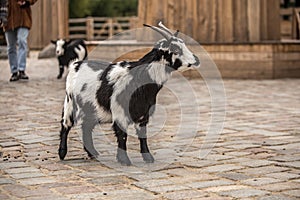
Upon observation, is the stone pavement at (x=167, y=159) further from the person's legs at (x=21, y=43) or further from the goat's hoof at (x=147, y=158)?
the person's legs at (x=21, y=43)

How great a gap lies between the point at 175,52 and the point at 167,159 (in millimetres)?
853

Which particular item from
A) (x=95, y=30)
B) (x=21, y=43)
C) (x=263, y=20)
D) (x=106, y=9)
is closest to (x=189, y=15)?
(x=263, y=20)

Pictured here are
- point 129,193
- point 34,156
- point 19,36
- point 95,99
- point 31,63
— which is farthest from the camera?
point 31,63

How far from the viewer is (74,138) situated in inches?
251

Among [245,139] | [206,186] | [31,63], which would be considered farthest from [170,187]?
[31,63]

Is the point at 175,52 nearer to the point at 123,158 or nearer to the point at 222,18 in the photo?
the point at 123,158

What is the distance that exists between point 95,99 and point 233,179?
46.7 inches

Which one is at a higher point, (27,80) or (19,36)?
(19,36)

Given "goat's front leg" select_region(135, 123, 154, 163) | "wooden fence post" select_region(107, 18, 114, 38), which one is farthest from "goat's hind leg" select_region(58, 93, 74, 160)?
"wooden fence post" select_region(107, 18, 114, 38)

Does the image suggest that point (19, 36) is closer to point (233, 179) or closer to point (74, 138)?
point (74, 138)

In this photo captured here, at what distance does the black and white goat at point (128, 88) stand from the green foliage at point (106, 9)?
24.9 meters

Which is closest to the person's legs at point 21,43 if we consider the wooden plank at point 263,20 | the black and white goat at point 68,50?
the black and white goat at point 68,50

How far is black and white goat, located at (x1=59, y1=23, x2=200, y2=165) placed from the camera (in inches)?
196

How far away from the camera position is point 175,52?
496 cm
